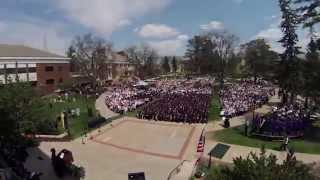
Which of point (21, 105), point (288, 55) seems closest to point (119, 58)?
point (288, 55)

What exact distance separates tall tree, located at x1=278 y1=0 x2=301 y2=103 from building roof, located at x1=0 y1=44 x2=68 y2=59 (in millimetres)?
43295

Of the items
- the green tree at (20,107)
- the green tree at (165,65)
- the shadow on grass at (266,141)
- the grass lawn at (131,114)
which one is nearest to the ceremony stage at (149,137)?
the shadow on grass at (266,141)

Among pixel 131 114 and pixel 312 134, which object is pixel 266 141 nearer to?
pixel 312 134

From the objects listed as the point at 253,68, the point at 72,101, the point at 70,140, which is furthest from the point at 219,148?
the point at 253,68

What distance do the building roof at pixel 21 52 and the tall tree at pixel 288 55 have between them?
43295mm

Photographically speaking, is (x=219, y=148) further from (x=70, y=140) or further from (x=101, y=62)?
(x=101, y=62)

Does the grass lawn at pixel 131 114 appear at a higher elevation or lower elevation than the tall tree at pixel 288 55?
lower

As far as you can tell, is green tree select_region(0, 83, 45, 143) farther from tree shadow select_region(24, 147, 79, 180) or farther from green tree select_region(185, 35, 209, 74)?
green tree select_region(185, 35, 209, 74)

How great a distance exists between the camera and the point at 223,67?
4112 inches

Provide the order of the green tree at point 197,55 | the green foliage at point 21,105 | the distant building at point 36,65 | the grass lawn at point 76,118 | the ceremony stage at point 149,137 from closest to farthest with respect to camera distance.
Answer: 1. the green foliage at point 21,105
2. the ceremony stage at point 149,137
3. the grass lawn at point 76,118
4. the distant building at point 36,65
5. the green tree at point 197,55

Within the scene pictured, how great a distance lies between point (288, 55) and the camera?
5794 centimetres

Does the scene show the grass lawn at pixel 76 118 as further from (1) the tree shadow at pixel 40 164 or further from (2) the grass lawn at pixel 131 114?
(1) the tree shadow at pixel 40 164

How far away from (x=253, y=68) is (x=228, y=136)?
232ft

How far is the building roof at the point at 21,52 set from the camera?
7720 cm
